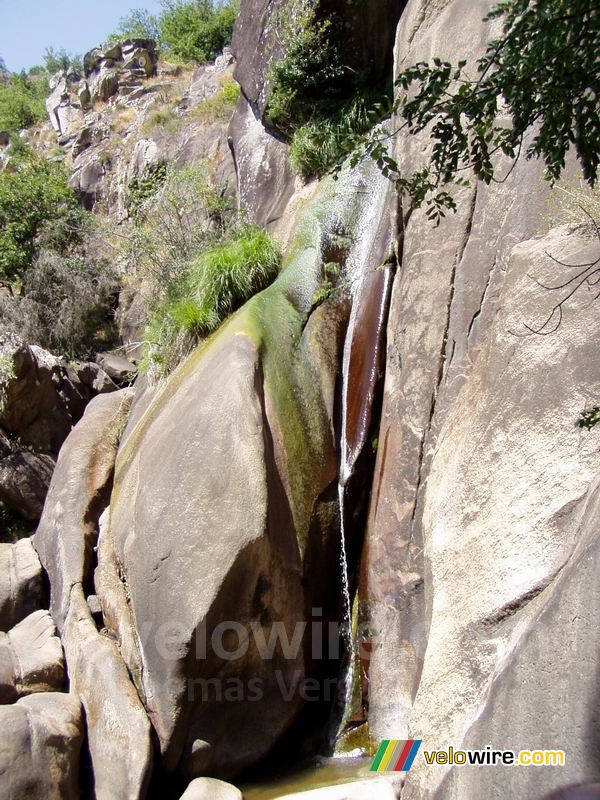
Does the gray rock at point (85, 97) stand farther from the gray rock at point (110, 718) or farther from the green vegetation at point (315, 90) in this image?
the gray rock at point (110, 718)

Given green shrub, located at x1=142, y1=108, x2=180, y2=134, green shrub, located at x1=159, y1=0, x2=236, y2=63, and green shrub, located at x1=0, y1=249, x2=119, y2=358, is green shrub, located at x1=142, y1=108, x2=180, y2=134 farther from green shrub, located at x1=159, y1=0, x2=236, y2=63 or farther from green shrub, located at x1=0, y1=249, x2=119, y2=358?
green shrub, located at x1=159, y1=0, x2=236, y2=63

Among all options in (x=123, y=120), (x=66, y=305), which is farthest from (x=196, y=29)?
(x=66, y=305)

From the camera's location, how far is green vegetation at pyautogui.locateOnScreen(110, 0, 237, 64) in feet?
80.7

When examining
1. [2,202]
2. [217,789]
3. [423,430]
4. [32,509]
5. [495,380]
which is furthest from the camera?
[2,202]

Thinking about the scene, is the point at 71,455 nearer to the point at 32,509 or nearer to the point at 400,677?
the point at 32,509

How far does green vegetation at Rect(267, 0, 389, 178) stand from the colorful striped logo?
704 cm

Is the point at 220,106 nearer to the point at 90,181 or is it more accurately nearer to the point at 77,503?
the point at 90,181

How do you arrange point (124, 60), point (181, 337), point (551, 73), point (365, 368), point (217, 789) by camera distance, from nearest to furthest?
point (551, 73) → point (217, 789) → point (365, 368) → point (181, 337) → point (124, 60)

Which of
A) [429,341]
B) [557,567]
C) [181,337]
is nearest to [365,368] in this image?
[429,341]

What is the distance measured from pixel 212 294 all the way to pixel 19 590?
4029 millimetres

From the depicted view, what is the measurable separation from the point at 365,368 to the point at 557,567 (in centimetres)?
379

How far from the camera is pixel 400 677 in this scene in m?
5.76

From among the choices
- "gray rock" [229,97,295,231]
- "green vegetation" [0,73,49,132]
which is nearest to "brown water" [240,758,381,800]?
"gray rock" [229,97,295,231]

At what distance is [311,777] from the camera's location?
5.78 metres
